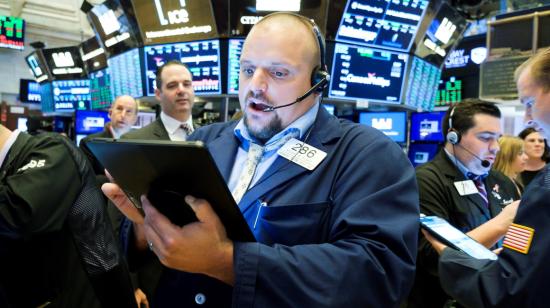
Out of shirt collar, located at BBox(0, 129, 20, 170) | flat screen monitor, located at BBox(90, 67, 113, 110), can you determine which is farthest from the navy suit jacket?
flat screen monitor, located at BBox(90, 67, 113, 110)

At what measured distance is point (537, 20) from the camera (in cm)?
421

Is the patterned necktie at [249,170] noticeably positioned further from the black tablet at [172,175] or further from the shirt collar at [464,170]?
the shirt collar at [464,170]

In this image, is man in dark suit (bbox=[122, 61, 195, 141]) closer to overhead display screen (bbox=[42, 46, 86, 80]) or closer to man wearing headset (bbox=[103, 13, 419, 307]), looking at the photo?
man wearing headset (bbox=[103, 13, 419, 307])

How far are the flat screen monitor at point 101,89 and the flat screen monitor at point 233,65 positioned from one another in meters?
4.84

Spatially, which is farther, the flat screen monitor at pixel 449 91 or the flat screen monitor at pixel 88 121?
the flat screen monitor at pixel 449 91

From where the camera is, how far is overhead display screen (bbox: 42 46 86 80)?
10430mm

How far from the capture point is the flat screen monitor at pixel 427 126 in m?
5.61

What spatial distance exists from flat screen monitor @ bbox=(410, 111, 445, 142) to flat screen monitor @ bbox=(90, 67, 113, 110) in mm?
5587

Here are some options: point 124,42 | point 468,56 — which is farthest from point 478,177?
point 468,56

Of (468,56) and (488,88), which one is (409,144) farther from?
(468,56)

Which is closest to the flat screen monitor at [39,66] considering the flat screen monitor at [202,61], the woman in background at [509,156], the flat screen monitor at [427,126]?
the flat screen monitor at [202,61]

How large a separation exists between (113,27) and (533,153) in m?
4.80

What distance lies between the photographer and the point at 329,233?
111 centimetres

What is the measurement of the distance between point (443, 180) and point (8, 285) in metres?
1.86
